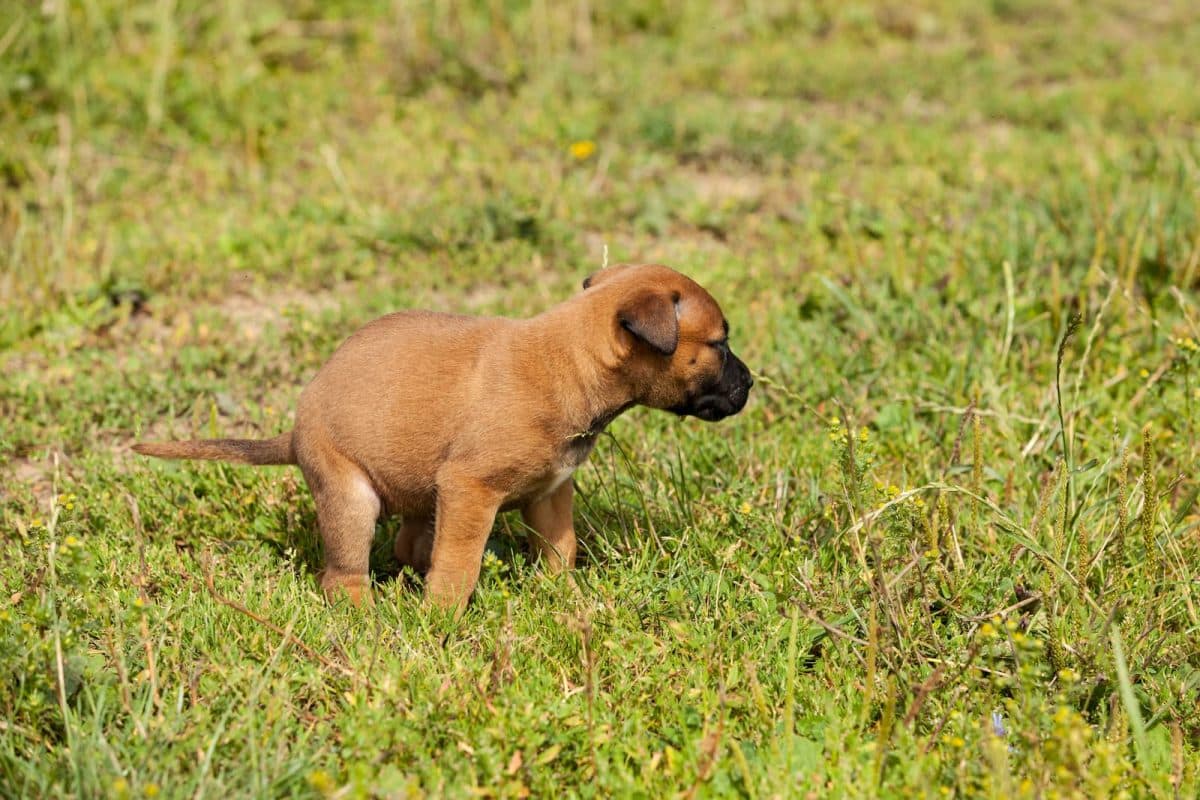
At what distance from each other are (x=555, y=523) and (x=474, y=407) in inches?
25.5

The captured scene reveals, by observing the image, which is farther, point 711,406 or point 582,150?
point 582,150

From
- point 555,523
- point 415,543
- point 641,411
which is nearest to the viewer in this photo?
point 555,523

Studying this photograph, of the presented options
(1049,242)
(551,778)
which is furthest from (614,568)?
(1049,242)

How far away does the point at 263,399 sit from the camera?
5.73 m

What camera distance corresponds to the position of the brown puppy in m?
4.02

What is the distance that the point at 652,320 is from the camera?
12.4 feet

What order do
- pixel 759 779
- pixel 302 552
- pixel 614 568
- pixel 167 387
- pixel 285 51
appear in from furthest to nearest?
pixel 285 51 < pixel 167 387 < pixel 302 552 < pixel 614 568 < pixel 759 779

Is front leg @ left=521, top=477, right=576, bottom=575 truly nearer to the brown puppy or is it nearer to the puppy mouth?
the brown puppy

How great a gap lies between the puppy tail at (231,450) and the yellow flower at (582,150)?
13.5 ft

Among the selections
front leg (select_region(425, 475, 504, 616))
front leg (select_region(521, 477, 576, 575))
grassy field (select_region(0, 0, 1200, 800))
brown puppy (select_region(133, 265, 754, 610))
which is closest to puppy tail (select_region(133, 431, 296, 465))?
brown puppy (select_region(133, 265, 754, 610))

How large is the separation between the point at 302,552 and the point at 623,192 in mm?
3839

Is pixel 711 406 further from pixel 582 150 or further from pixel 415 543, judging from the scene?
pixel 582 150

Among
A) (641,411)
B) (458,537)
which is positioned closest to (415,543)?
(458,537)

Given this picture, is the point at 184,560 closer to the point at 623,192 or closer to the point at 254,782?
the point at 254,782
